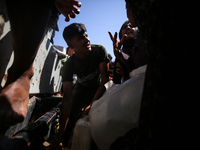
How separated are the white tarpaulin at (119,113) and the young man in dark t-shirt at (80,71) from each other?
1.23 meters

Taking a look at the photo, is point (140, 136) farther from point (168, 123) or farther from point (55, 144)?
point (55, 144)

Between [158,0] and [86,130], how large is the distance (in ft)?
2.76

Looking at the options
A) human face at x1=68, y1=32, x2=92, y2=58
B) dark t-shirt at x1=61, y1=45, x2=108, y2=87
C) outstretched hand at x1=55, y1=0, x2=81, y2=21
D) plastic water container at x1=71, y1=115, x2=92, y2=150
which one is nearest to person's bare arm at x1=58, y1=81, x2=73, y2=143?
dark t-shirt at x1=61, y1=45, x2=108, y2=87

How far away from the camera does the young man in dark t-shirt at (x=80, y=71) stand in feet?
6.58

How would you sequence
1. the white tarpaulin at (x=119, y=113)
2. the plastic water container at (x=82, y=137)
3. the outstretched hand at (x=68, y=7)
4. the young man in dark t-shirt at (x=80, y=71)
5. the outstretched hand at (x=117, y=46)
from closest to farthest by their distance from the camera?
1. the white tarpaulin at (x=119, y=113)
2. the plastic water container at (x=82, y=137)
3. the outstretched hand at (x=68, y=7)
4. the outstretched hand at (x=117, y=46)
5. the young man in dark t-shirt at (x=80, y=71)

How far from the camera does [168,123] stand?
28 centimetres

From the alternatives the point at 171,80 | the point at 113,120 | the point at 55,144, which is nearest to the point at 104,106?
the point at 113,120

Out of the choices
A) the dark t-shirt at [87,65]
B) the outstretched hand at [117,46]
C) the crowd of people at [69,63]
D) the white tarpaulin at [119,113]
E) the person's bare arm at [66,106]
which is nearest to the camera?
the white tarpaulin at [119,113]

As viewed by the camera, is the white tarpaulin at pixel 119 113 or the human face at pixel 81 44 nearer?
the white tarpaulin at pixel 119 113

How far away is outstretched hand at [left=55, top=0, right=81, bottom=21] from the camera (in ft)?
2.94

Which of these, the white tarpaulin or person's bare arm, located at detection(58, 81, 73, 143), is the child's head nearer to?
person's bare arm, located at detection(58, 81, 73, 143)

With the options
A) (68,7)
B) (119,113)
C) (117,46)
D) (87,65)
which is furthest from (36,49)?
(87,65)

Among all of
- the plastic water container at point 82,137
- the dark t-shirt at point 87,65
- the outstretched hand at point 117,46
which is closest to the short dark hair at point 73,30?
the dark t-shirt at point 87,65

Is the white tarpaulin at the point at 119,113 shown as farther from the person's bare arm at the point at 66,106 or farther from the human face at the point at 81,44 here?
the human face at the point at 81,44
